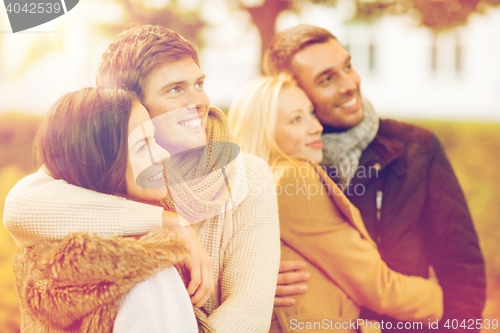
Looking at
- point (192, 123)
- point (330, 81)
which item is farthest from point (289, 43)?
point (192, 123)

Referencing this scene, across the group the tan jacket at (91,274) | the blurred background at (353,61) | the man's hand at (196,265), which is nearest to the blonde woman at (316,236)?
the blurred background at (353,61)

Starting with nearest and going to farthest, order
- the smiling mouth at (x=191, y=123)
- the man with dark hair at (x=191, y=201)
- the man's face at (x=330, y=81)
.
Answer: the man with dark hair at (x=191, y=201) < the smiling mouth at (x=191, y=123) < the man's face at (x=330, y=81)

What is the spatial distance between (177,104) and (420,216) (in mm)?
1555

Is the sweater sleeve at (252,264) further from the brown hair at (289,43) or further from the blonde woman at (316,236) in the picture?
the brown hair at (289,43)

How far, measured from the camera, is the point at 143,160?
1413 millimetres

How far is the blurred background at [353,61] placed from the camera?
1965mm

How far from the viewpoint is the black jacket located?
2012mm

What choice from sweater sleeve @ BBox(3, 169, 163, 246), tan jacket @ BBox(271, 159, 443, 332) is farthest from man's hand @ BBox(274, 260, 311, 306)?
sweater sleeve @ BBox(3, 169, 163, 246)

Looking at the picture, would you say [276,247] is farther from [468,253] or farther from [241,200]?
[468,253]

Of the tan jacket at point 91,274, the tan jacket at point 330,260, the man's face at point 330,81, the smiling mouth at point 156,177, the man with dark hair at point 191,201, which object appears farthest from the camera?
A: the man's face at point 330,81

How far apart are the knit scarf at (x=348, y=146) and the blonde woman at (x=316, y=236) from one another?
5.4 inches

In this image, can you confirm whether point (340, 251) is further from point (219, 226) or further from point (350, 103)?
point (350, 103)

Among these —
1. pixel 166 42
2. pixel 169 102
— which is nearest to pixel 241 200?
pixel 169 102

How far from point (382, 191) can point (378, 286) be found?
0.54 meters
